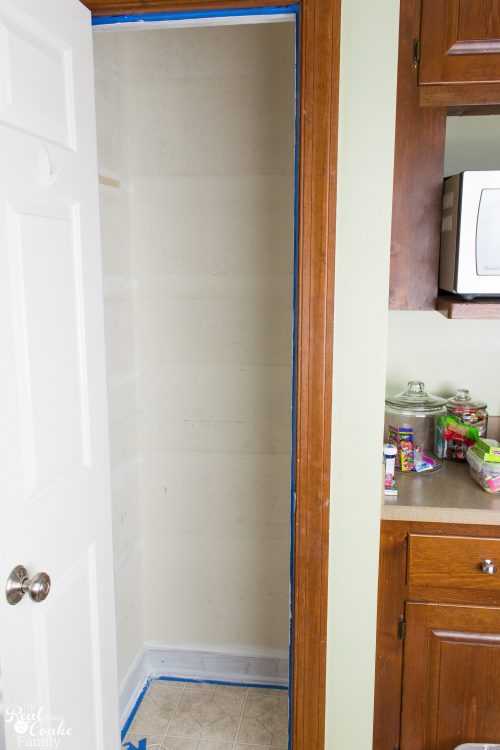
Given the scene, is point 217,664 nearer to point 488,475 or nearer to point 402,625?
point 402,625

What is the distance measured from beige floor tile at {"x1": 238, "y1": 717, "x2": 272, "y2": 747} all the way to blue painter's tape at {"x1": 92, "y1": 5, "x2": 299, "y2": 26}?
6.57 ft

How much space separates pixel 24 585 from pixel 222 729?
1.26 metres

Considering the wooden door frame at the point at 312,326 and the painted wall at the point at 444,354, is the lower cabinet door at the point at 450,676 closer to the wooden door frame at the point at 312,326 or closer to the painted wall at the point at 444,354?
the wooden door frame at the point at 312,326

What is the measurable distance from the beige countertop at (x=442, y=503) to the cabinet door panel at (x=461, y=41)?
1000mm

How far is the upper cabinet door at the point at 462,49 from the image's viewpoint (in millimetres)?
1515

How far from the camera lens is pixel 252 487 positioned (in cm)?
227

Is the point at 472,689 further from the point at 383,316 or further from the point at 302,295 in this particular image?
the point at 302,295

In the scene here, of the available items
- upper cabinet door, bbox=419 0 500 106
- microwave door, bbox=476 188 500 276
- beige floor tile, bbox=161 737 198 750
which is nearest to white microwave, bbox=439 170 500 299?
microwave door, bbox=476 188 500 276

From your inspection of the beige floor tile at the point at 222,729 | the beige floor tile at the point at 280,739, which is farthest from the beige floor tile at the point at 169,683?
the beige floor tile at the point at 280,739

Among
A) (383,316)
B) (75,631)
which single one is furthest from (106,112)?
(75,631)

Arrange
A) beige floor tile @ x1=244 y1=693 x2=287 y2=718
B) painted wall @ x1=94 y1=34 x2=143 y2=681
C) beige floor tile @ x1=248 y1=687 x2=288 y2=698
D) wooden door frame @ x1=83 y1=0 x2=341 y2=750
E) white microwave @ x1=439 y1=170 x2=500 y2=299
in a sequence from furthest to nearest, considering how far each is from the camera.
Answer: beige floor tile @ x1=248 y1=687 x2=288 y2=698, beige floor tile @ x1=244 y1=693 x2=287 y2=718, painted wall @ x1=94 y1=34 x2=143 y2=681, white microwave @ x1=439 y1=170 x2=500 y2=299, wooden door frame @ x1=83 y1=0 x2=341 y2=750

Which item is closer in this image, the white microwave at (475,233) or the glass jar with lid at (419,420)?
the white microwave at (475,233)

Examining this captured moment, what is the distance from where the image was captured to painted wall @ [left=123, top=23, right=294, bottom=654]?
209 centimetres

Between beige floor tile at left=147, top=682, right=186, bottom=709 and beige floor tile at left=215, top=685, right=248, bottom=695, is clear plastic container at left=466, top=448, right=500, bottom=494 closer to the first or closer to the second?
beige floor tile at left=215, top=685, right=248, bottom=695
